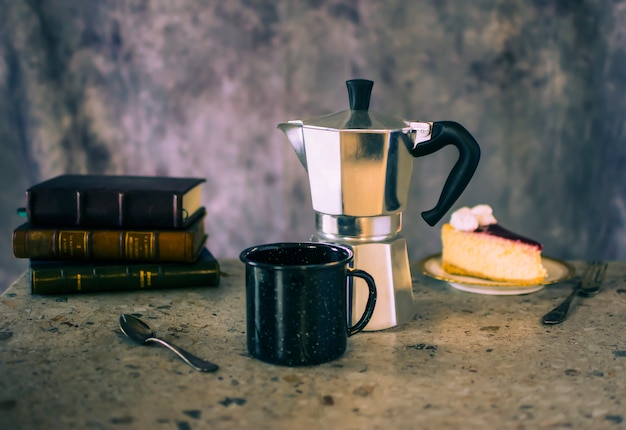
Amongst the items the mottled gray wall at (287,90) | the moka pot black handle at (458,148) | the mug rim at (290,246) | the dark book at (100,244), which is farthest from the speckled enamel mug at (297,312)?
the mottled gray wall at (287,90)

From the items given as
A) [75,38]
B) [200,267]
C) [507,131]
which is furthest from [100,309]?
[507,131]

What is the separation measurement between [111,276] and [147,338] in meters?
0.22

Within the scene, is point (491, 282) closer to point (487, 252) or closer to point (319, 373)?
point (487, 252)

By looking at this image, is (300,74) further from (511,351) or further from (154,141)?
→ (511,351)

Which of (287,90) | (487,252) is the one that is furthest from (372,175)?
(287,90)

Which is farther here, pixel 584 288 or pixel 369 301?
pixel 584 288

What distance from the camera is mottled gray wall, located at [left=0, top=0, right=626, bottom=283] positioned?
1.49 m

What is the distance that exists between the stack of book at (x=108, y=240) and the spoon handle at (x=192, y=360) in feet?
0.78

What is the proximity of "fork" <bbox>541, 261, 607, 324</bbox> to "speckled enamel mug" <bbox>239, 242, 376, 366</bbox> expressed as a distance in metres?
0.30

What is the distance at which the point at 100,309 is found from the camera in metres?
0.84

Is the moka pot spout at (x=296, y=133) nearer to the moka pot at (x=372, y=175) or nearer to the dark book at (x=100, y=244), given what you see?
the moka pot at (x=372, y=175)

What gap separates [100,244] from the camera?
0.91m

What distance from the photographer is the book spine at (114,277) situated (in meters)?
0.89

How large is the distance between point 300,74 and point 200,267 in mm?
728
